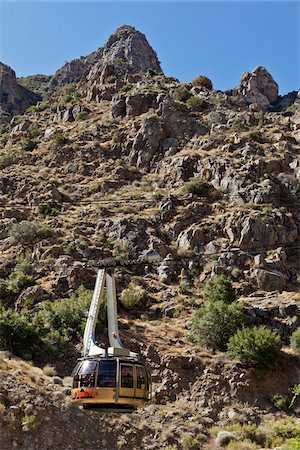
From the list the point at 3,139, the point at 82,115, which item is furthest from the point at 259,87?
the point at 3,139

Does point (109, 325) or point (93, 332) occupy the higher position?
point (109, 325)

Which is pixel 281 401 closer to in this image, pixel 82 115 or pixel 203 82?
pixel 82 115

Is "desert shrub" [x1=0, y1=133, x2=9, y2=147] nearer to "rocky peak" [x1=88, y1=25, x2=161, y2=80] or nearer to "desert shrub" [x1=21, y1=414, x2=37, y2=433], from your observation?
"rocky peak" [x1=88, y1=25, x2=161, y2=80]

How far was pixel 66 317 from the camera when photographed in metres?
26.0

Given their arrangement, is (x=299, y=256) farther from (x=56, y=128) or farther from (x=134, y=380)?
(x=56, y=128)

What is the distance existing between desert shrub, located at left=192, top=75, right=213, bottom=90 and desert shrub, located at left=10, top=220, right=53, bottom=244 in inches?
1395

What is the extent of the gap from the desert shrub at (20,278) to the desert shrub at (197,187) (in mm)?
15412

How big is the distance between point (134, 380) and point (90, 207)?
28.2 metres

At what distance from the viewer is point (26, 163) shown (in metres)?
48.7

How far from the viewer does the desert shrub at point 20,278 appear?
2991 cm

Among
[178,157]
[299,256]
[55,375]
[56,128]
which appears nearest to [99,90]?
[56,128]

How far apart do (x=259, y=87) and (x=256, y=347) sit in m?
77.1

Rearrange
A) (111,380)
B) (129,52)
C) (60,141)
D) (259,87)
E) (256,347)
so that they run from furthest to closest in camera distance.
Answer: (259,87) → (129,52) → (60,141) → (256,347) → (111,380)

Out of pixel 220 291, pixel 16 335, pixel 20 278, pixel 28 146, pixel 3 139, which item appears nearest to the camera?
pixel 16 335
